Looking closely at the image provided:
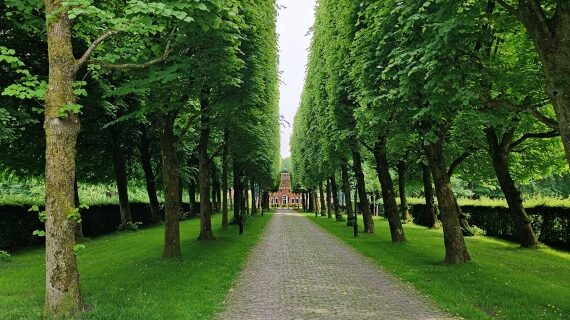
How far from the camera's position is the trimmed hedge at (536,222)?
65.4 ft

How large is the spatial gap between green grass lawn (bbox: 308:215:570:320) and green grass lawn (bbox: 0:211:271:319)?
427 cm

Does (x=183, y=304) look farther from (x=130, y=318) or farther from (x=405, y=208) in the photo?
(x=405, y=208)

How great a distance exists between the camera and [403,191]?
33.6 metres

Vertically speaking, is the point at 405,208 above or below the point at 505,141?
below

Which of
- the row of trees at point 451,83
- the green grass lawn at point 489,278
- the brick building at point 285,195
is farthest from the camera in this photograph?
the brick building at point 285,195

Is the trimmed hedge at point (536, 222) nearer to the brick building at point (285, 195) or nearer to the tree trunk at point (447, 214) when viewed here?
the tree trunk at point (447, 214)

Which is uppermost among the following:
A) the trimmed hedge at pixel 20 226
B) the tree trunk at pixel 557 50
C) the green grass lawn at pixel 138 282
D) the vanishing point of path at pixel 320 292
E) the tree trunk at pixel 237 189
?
the tree trunk at pixel 557 50

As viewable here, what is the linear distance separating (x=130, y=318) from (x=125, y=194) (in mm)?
20307

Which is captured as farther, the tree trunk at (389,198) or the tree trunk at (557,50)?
the tree trunk at (389,198)

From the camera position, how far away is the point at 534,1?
7.38 meters

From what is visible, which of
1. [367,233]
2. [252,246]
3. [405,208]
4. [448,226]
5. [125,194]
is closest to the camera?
[448,226]

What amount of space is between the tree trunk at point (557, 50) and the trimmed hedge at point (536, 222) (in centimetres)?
1449

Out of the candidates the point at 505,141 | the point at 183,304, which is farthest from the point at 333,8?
the point at 183,304

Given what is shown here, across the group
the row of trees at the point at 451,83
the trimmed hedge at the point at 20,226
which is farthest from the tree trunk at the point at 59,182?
the trimmed hedge at the point at 20,226
